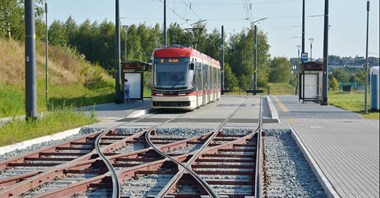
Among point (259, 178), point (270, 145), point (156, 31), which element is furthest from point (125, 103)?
point (156, 31)

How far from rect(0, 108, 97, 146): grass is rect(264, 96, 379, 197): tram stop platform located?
6.61m

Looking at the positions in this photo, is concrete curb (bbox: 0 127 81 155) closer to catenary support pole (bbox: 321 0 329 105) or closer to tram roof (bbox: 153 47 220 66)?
tram roof (bbox: 153 47 220 66)

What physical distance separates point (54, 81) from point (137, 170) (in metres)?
32.2

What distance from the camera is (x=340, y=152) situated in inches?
550

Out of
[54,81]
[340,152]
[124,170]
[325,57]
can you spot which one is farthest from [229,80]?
[124,170]

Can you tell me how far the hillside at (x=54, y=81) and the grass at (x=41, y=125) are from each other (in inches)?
223

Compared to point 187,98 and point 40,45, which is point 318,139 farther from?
point 40,45

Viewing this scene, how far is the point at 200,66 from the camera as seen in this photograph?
108ft

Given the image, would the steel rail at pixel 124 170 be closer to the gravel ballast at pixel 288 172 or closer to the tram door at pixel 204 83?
the gravel ballast at pixel 288 172

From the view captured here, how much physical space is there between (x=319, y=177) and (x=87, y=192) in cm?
391

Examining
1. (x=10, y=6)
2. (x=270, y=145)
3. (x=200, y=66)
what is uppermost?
(x=10, y=6)

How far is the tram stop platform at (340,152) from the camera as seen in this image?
30.3 feet

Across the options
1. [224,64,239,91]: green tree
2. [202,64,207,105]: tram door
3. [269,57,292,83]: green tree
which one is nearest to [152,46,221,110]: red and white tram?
[202,64,207,105]: tram door

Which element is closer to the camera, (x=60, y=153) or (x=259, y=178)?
(x=259, y=178)
